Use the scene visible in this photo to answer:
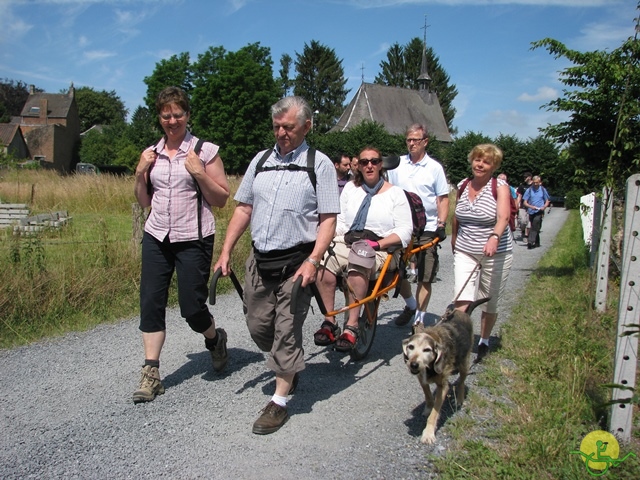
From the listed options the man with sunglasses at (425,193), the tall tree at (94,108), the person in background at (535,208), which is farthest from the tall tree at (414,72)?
the man with sunglasses at (425,193)

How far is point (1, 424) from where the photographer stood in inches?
146

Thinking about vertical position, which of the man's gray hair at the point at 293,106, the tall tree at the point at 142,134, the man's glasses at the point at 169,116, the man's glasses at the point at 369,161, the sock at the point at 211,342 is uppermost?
the tall tree at the point at 142,134

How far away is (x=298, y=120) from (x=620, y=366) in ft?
8.80

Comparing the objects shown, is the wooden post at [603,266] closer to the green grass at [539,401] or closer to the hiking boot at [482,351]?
the green grass at [539,401]

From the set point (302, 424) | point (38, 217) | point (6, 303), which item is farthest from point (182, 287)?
point (38, 217)

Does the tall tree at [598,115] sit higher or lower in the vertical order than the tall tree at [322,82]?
lower

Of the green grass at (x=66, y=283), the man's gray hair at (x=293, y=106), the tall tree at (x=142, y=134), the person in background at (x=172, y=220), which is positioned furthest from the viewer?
the tall tree at (x=142, y=134)

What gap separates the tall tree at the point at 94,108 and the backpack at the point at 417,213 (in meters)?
98.4

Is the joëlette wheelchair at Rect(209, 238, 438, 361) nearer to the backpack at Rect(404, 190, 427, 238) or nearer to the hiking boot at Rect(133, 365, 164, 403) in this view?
the backpack at Rect(404, 190, 427, 238)

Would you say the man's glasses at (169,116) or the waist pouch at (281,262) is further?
the man's glasses at (169,116)

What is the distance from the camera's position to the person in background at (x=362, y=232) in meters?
4.81

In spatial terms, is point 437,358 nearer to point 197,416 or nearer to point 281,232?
point 281,232

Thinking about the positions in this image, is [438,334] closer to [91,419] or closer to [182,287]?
[182,287]

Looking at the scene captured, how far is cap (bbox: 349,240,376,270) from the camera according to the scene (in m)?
4.81
